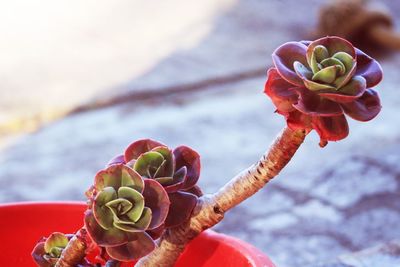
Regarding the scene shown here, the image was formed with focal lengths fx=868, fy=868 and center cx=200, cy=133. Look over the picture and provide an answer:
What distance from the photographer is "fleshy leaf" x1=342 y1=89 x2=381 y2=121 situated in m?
0.53

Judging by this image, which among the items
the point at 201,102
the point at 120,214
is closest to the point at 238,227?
the point at 201,102

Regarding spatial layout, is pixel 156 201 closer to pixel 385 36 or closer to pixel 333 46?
pixel 333 46

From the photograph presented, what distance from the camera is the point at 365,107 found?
1.78 feet

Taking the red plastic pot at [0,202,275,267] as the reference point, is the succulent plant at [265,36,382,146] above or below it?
above

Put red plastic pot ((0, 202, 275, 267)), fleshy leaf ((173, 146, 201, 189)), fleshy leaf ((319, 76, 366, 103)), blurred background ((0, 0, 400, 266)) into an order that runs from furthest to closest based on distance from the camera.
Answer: blurred background ((0, 0, 400, 266)), red plastic pot ((0, 202, 275, 267)), fleshy leaf ((173, 146, 201, 189)), fleshy leaf ((319, 76, 366, 103))

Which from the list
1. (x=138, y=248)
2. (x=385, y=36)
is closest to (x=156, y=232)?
(x=138, y=248)

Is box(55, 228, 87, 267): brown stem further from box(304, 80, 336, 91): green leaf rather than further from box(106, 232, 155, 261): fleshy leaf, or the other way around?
box(304, 80, 336, 91): green leaf

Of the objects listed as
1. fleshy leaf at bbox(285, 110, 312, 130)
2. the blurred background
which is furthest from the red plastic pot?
the blurred background

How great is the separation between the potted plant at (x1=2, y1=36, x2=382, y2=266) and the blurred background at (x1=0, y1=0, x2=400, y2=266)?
34.4 inches

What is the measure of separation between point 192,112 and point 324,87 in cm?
198

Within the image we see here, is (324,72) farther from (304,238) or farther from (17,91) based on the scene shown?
(17,91)

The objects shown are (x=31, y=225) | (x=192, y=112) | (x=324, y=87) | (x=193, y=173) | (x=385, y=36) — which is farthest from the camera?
(x=385, y=36)

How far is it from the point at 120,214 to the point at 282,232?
111 cm

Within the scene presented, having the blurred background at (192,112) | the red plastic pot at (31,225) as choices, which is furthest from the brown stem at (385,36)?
the red plastic pot at (31,225)
